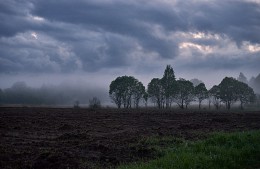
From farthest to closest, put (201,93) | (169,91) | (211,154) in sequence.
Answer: (201,93)
(169,91)
(211,154)

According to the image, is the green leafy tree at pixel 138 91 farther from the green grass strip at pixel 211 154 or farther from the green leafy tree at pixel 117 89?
the green grass strip at pixel 211 154

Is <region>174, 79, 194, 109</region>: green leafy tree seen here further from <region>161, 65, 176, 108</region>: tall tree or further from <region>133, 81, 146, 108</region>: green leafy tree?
<region>133, 81, 146, 108</region>: green leafy tree

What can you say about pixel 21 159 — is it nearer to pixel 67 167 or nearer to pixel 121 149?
pixel 67 167

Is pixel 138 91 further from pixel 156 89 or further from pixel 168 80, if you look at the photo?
pixel 168 80

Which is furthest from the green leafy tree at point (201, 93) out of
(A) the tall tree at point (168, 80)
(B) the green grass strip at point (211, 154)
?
(B) the green grass strip at point (211, 154)

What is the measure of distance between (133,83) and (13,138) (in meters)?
80.9

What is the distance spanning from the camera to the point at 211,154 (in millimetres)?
14773

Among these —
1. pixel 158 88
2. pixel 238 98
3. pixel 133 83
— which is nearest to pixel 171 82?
pixel 158 88

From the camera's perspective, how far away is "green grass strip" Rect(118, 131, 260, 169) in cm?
1284

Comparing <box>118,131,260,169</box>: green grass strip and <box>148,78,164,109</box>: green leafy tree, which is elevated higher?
<box>148,78,164,109</box>: green leafy tree

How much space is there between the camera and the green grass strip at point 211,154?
12.8m

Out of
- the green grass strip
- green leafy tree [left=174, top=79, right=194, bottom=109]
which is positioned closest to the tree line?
green leafy tree [left=174, top=79, right=194, bottom=109]

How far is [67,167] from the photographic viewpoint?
12.1 metres

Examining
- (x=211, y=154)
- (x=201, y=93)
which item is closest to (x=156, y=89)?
(x=201, y=93)
